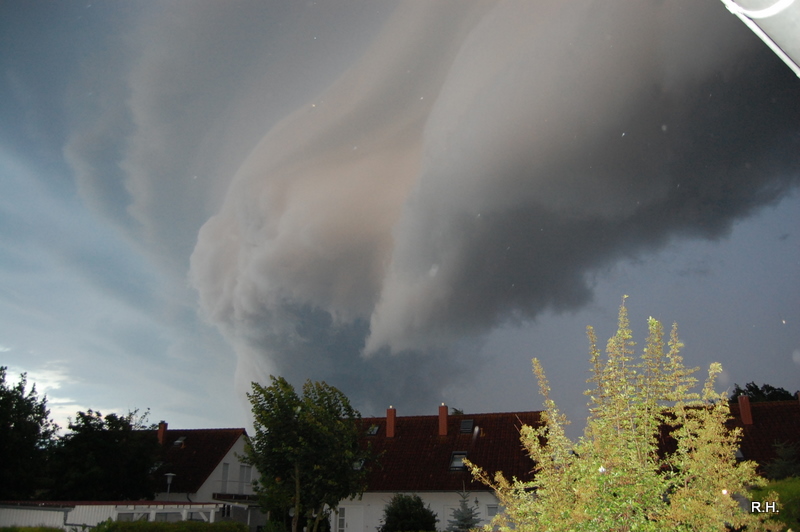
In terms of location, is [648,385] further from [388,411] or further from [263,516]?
[263,516]

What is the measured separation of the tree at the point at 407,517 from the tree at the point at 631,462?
22.3 m

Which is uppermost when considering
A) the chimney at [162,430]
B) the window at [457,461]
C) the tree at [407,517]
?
the chimney at [162,430]

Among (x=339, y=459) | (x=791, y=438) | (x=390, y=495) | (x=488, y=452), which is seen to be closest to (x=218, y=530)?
(x=339, y=459)

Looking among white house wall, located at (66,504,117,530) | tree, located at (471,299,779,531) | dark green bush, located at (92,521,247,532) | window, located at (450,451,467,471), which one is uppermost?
tree, located at (471,299,779,531)

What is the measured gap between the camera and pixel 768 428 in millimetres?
35562

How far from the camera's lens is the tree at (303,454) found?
2658cm

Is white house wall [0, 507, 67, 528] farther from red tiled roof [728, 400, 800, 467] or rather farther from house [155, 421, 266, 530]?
red tiled roof [728, 400, 800, 467]

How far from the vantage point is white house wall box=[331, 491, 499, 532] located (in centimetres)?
3503

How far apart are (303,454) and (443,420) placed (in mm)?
16617

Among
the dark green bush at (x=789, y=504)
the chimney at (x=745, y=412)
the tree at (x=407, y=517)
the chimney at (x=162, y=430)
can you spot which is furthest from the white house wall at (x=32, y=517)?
the chimney at (x=745, y=412)

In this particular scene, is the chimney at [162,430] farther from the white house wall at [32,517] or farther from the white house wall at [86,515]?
the white house wall at [86,515]

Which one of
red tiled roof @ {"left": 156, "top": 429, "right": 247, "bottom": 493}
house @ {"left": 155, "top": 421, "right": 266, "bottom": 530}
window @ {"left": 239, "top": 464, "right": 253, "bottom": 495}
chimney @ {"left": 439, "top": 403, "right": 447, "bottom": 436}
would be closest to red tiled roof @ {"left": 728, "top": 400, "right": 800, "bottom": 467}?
chimney @ {"left": 439, "top": 403, "right": 447, "bottom": 436}

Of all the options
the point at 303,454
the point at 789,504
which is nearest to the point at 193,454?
the point at 303,454

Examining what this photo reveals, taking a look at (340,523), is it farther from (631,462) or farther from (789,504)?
(631,462)
